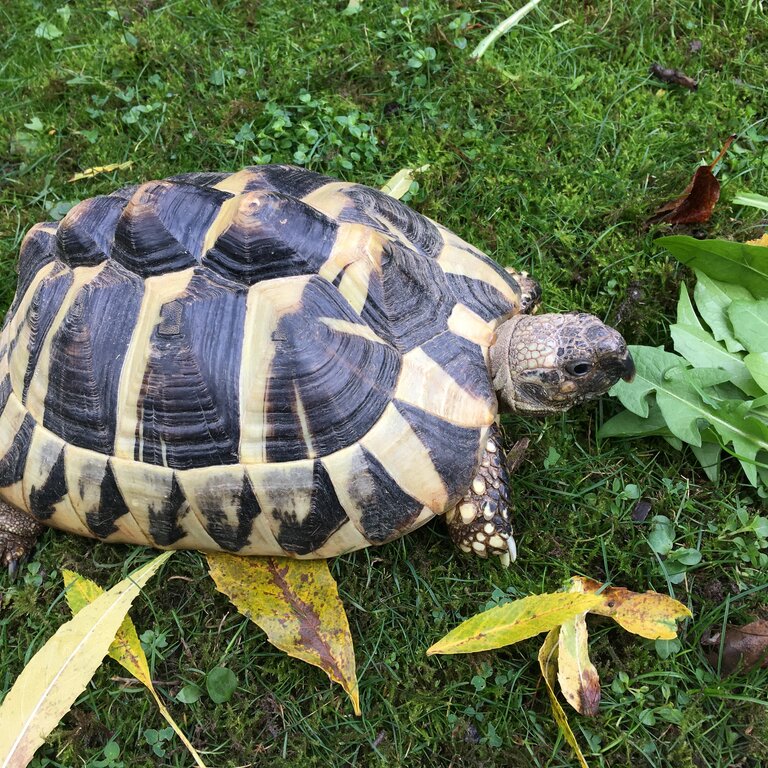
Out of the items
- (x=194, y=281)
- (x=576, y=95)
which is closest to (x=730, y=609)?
(x=194, y=281)

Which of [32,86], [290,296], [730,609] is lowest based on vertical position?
[730,609]

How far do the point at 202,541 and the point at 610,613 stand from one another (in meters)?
1.50

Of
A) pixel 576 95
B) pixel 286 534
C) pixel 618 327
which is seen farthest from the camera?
pixel 576 95

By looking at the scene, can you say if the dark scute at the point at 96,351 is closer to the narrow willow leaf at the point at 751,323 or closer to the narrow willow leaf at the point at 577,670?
the narrow willow leaf at the point at 577,670

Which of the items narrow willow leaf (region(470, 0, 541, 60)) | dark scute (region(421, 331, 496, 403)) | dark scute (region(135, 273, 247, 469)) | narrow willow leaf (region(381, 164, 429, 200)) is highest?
narrow willow leaf (region(470, 0, 541, 60))

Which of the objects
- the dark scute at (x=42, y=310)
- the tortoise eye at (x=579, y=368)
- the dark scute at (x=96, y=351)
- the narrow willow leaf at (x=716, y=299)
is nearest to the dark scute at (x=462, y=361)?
the tortoise eye at (x=579, y=368)

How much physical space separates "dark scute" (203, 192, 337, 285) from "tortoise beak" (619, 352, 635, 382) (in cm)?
113

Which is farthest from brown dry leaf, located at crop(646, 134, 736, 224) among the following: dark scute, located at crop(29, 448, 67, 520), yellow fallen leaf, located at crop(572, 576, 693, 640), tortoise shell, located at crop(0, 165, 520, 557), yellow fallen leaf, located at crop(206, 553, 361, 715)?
dark scute, located at crop(29, 448, 67, 520)

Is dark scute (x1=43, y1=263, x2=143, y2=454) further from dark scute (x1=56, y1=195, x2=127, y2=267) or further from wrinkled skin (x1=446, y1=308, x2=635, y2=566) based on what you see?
wrinkled skin (x1=446, y1=308, x2=635, y2=566)

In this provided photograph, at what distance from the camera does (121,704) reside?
99.6 inches

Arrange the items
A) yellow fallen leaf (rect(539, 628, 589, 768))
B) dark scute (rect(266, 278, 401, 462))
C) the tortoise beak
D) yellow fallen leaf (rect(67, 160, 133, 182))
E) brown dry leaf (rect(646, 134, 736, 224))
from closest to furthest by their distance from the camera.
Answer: dark scute (rect(266, 278, 401, 462))
yellow fallen leaf (rect(539, 628, 589, 768))
the tortoise beak
brown dry leaf (rect(646, 134, 736, 224))
yellow fallen leaf (rect(67, 160, 133, 182))

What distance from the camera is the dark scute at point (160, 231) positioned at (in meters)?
2.20

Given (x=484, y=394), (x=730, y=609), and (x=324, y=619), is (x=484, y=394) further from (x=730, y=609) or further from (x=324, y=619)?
(x=730, y=609)

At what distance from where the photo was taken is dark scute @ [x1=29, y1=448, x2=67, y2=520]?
2350 millimetres
